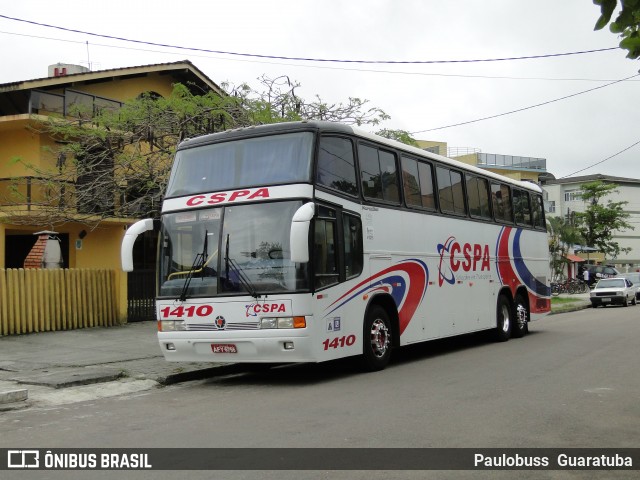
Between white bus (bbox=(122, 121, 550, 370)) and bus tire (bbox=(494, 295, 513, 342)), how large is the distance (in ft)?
13.4

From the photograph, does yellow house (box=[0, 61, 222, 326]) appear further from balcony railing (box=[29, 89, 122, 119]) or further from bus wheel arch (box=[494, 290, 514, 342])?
bus wheel arch (box=[494, 290, 514, 342])

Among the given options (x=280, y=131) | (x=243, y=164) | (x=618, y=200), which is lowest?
(x=243, y=164)

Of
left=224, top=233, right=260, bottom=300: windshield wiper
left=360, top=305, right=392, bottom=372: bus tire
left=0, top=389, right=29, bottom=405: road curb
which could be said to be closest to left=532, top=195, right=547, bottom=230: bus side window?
left=360, top=305, right=392, bottom=372: bus tire

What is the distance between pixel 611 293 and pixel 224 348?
27.6 metres

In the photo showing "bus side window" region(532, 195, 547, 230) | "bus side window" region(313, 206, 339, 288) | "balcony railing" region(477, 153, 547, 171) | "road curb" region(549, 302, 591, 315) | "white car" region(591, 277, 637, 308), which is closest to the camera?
"bus side window" region(313, 206, 339, 288)

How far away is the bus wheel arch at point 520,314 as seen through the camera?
58.5 feet

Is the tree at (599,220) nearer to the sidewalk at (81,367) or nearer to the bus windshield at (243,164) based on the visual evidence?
the sidewalk at (81,367)

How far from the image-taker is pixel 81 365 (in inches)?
491

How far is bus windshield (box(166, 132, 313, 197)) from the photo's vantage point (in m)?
10.5

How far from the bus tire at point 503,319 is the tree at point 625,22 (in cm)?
1159

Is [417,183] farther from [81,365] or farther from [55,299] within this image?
[55,299]

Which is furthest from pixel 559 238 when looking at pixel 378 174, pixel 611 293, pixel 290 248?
pixel 290 248

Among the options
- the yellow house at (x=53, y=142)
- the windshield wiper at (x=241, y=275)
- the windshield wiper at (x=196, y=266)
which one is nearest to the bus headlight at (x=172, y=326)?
the windshield wiper at (x=196, y=266)

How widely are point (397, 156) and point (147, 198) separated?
33.1 ft
